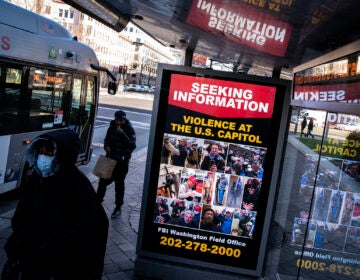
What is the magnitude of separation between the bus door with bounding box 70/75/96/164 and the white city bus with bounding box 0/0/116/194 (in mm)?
24

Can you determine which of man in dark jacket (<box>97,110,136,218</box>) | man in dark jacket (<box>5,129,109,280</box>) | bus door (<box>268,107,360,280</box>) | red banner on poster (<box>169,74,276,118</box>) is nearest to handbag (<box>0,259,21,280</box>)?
man in dark jacket (<box>5,129,109,280</box>)

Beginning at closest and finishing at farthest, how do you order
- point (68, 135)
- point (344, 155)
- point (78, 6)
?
1. point (68, 135)
2. point (344, 155)
3. point (78, 6)

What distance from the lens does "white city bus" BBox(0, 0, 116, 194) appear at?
688cm

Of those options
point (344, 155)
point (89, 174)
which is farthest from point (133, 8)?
point (89, 174)

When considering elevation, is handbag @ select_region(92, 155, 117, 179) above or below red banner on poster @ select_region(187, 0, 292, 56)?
below

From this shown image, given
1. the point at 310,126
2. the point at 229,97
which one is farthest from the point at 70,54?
the point at 310,126

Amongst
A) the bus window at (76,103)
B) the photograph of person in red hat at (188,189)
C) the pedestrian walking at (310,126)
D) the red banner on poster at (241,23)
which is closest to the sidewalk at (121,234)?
the photograph of person in red hat at (188,189)

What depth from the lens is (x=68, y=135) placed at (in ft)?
9.29

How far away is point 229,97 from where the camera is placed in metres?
4.22

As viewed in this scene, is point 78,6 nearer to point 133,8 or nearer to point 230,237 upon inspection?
point 133,8

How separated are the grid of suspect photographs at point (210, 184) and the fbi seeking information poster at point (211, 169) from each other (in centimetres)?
1

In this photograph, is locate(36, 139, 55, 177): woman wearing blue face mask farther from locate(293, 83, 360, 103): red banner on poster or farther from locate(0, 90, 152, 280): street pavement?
locate(0, 90, 152, 280): street pavement

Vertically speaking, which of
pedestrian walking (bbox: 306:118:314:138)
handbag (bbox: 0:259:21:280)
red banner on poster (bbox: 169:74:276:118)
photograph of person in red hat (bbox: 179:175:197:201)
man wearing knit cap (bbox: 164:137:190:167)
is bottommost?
handbag (bbox: 0:259:21:280)

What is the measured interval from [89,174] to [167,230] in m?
5.99
